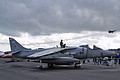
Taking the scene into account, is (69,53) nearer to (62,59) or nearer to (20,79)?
(62,59)

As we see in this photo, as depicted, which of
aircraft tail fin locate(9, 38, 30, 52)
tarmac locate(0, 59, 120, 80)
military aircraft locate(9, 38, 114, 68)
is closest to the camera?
tarmac locate(0, 59, 120, 80)

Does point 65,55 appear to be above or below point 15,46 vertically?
below

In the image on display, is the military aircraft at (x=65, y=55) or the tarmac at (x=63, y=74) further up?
the military aircraft at (x=65, y=55)

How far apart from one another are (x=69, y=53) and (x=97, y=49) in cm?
355

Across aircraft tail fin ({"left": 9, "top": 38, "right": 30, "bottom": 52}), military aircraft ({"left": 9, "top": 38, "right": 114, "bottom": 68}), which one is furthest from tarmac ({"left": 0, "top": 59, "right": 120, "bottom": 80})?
aircraft tail fin ({"left": 9, "top": 38, "right": 30, "bottom": 52})

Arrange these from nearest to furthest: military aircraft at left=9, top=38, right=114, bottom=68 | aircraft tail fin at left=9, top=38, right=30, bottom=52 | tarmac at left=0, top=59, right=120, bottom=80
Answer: tarmac at left=0, top=59, right=120, bottom=80 → military aircraft at left=9, top=38, right=114, bottom=68 → aircraft tail fin at left=9, top=38, right=30, bottom=52

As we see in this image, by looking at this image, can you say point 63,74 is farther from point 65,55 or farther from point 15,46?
point 15,46

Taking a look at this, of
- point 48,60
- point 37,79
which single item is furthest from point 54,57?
point 37,79

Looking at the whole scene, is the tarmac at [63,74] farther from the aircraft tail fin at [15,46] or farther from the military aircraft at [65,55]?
the aircraft tail fin at [15,46]

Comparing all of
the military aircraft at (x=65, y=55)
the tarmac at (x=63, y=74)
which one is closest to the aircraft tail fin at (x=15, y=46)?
the military aircraft at (x=65, y=55)

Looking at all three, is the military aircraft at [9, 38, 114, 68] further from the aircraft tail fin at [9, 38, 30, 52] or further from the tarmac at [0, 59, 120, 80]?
the aircraft tail fin at [9, 38, 30, 52]

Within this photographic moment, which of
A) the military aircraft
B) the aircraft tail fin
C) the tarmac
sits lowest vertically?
the tarmac

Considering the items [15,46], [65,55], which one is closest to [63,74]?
[65,55]

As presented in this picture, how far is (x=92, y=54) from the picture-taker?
28.2m
